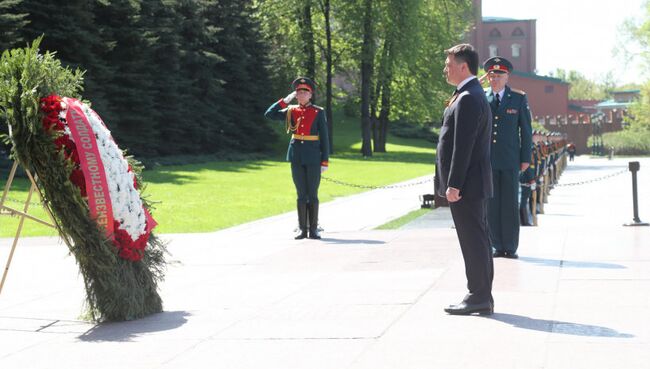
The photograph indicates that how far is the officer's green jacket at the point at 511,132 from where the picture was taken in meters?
11.5

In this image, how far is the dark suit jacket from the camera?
803 centimetres

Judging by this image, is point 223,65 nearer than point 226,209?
No

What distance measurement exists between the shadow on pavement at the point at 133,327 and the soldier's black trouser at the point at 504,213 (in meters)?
4.14

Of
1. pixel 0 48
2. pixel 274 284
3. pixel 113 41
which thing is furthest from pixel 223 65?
pixel 274 284

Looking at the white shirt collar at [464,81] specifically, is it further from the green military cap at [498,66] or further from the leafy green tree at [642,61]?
the leafy green tree at [642,61]

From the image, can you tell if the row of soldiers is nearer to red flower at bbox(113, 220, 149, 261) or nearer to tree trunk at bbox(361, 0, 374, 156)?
Result: red flower at bbox(113, 220, 149, 261)

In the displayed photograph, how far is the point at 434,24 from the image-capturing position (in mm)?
63188

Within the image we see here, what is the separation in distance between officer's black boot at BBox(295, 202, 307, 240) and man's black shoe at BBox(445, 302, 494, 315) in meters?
6.70

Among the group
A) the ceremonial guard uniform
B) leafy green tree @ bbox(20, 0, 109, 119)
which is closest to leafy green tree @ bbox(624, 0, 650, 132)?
leafy green tree @ bbox(20, 0, 109, 119)

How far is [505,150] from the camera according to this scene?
11.5 meters

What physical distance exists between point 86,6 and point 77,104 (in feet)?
99.2

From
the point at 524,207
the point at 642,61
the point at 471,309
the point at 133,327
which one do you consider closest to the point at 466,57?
the point at 471,309

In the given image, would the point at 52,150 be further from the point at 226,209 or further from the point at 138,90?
the point at 138,90

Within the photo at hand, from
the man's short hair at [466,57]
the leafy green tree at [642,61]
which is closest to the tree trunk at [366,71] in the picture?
the leafy green tree at [642,61]
